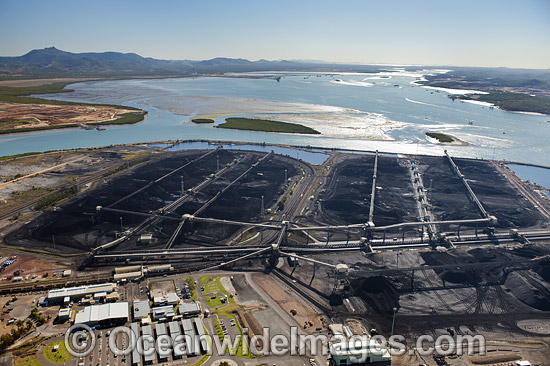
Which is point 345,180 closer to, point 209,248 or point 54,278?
point 209,248

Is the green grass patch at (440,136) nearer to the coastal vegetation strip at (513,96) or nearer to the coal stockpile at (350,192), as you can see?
the coal stockpile at (350,192)

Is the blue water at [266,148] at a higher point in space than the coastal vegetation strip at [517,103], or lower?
lower

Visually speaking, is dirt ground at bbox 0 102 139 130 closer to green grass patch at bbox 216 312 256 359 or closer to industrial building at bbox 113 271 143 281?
industrial building at bbox 113 271 143 281

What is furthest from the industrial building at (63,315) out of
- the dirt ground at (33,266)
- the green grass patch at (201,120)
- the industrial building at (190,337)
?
the green grass patch at (201,120)

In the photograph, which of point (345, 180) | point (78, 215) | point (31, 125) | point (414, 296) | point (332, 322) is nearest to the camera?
point (332, 322)

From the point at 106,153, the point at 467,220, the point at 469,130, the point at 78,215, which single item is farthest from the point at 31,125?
the point at 469,130

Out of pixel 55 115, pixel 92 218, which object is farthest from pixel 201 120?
pixel 92 218
